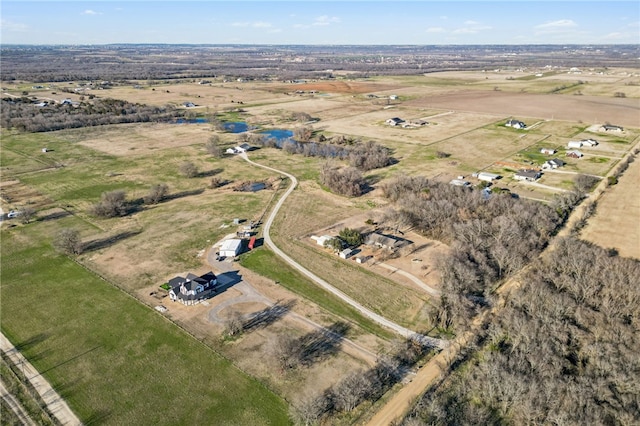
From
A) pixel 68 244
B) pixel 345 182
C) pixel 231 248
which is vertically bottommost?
pixel 231 248

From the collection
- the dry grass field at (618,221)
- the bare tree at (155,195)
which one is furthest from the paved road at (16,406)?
the dry grass field at (618,221)

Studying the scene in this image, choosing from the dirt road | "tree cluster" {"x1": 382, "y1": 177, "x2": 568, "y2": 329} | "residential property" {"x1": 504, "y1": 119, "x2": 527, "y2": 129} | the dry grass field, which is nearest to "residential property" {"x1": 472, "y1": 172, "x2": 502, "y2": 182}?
"tree cluster" {"x1": 382, "y1": 177, "x2": 568, "y2": 329}

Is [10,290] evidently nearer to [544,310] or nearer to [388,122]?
[544,310]

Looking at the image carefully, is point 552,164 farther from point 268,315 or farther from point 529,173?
point 268,315

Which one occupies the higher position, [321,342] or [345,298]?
[345,298]

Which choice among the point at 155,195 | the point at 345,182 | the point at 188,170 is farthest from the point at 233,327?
the point at 188,170

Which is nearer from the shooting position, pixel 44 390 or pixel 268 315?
pixel 44 390

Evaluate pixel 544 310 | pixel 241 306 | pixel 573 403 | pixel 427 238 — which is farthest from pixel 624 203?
pixel 241 306

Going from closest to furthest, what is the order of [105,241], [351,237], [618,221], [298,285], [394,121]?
[298,285], [351,237], [105,241], [618,221], [394,121]
